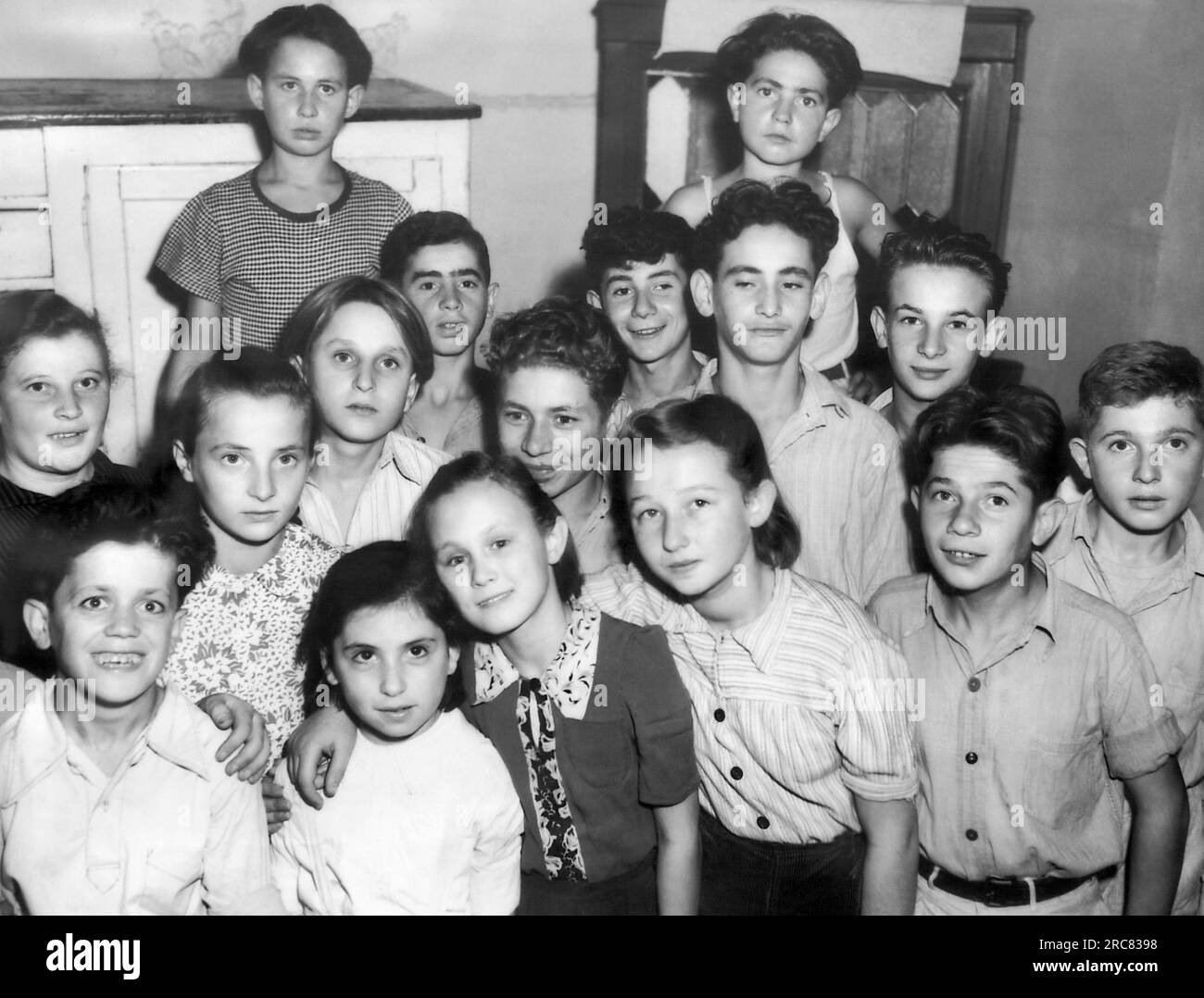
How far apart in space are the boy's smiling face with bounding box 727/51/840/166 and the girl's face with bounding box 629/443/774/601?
568 millimetres

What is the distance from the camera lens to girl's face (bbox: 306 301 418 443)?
4.30 ft

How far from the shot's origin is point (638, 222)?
1483 mm

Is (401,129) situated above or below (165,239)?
above

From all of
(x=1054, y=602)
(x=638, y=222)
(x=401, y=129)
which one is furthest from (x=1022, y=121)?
(x=401, y=129)

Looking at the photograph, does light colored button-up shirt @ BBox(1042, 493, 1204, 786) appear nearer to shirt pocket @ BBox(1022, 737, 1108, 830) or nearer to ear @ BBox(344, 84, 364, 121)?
shirt pocket @ BBox(1022, 737, 1108, 830)

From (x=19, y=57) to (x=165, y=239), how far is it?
0.26 m

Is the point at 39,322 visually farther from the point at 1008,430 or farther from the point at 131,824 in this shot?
the point at 1008,430

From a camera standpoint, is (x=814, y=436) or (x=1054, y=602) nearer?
(x=1054, y=602)

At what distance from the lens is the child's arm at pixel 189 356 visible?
1.41 meters

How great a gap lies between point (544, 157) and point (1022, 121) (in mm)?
669
